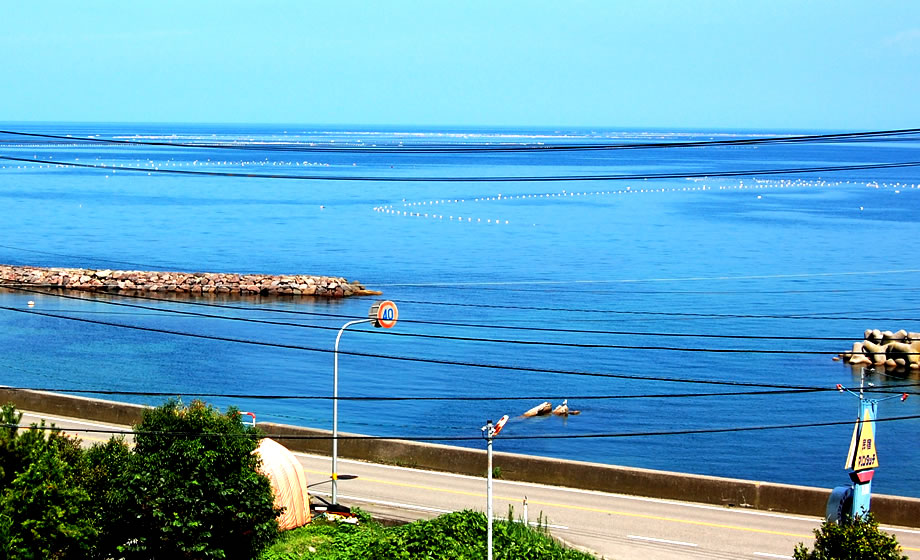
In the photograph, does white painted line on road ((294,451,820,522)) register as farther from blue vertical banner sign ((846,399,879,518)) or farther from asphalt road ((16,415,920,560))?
blue vertical banner sign ((846,399,879,518))

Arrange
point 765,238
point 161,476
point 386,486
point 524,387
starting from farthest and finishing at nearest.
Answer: point 765,238, point 524,387, point 386,486, point 161,476

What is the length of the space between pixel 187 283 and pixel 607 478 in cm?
5813

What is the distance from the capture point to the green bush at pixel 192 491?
788 inches

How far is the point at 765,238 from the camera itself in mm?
113938

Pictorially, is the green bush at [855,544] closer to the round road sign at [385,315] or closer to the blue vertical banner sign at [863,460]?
the blue vertical banner sign at [863,460]

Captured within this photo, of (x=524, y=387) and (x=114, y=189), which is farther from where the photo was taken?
(x=114, y=189)

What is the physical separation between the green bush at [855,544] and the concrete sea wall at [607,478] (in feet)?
33.2

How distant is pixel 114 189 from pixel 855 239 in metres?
138

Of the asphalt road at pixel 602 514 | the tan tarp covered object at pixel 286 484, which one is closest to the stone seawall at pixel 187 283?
the asphalt road at pixel 602 514

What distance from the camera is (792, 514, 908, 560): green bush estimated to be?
1709 centimetres

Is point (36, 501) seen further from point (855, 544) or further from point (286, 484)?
point (855, 544)

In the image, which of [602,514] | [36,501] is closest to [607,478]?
[602,514]

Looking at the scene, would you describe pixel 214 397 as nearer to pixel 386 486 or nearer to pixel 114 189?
pixel 386 486

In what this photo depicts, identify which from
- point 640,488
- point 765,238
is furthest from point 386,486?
point 765,238
